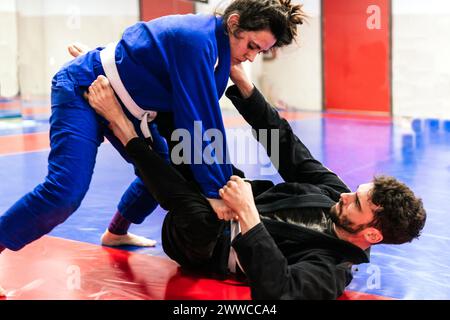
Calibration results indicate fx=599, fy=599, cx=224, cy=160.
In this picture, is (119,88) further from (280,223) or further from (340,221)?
(340,221)

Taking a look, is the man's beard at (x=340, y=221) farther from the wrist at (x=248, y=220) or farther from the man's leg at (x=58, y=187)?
the man's leg at (x=58, y=187)

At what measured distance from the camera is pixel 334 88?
10711mm

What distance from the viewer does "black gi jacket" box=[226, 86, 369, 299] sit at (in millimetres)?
1998

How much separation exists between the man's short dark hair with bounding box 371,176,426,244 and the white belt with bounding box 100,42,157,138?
38.5 inches

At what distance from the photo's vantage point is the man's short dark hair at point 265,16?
2344 millimetres

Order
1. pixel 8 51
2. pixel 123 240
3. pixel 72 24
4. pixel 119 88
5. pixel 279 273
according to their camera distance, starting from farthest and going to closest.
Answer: pixel 72 24 < pixel 8 51 < pixel 123 240 < pixel 119 88 < pixel 279 273

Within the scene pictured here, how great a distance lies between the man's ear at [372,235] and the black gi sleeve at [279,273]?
18 centimetres

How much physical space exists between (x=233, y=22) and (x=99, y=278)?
3.89 ft

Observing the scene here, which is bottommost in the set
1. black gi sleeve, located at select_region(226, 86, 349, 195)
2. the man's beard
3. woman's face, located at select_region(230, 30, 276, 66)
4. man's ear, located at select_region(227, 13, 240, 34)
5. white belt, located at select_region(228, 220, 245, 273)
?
white belt, located at select_region(228, 220, 245, 273)

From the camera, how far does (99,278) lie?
250 centimetres

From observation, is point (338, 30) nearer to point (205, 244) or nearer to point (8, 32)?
point (8, 32)

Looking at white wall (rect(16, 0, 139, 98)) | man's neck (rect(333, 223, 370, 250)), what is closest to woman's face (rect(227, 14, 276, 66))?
man's neck (rect(333, 223, 370, 250))

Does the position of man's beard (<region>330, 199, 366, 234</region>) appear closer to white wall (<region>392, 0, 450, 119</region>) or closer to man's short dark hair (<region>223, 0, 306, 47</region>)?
man's short dark hair (<region>223, 0, 306, 47</region>)

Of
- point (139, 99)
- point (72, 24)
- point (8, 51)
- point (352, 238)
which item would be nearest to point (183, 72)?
point (139, 99)
